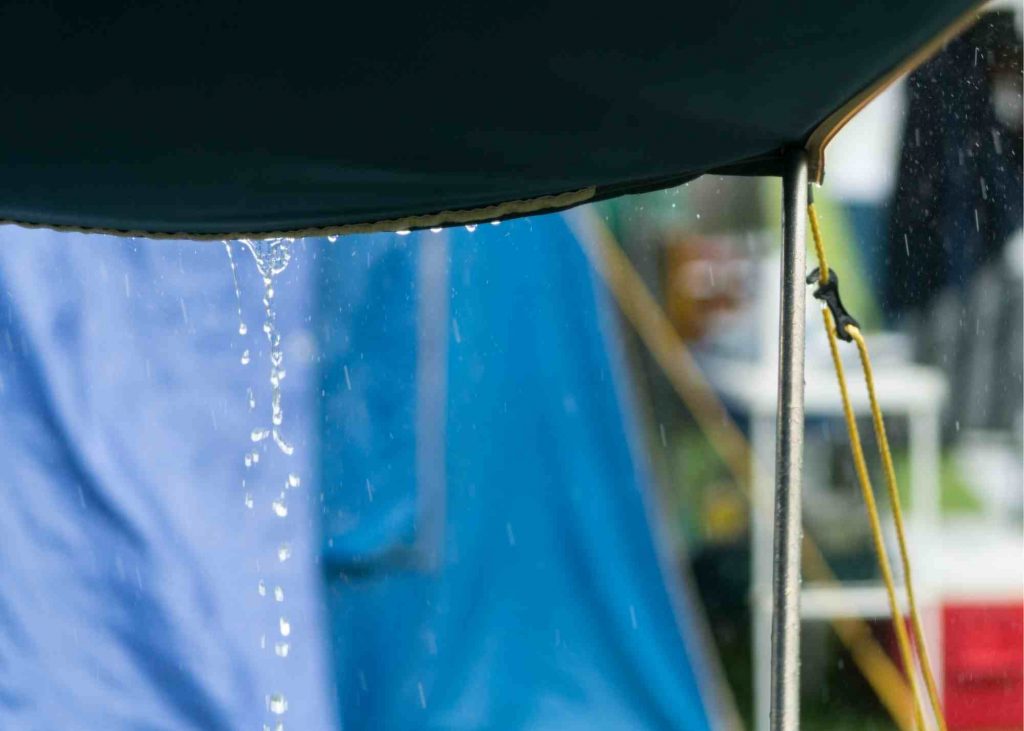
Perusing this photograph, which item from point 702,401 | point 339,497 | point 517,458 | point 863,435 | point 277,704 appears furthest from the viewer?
point 863,435

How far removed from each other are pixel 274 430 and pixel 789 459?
97 cm

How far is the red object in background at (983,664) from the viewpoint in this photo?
2.37 m

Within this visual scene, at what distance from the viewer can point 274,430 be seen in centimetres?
166

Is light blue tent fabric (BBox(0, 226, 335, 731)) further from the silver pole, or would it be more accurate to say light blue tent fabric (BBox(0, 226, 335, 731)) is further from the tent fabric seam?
the silver pole

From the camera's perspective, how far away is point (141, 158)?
0.83 meters

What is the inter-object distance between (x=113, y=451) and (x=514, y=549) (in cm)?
60

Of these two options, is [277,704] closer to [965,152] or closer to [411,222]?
[411,222]

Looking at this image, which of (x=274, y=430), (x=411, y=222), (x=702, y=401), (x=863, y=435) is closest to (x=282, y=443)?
(x=274, y=430)

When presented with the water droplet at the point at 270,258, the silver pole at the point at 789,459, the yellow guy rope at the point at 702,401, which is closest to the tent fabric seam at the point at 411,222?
the silver pole at the point at 789,459

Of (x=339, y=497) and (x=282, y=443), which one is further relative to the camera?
(x=339, y=497)

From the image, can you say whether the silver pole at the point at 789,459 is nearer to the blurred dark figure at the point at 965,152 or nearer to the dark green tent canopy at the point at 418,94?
the dark green tent canopy at the point at 418,94

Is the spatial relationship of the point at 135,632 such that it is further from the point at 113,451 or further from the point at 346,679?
the point at 346,679

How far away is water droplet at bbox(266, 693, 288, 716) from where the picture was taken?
1592mm

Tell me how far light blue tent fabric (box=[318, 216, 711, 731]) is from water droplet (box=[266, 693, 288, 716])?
277 mm
